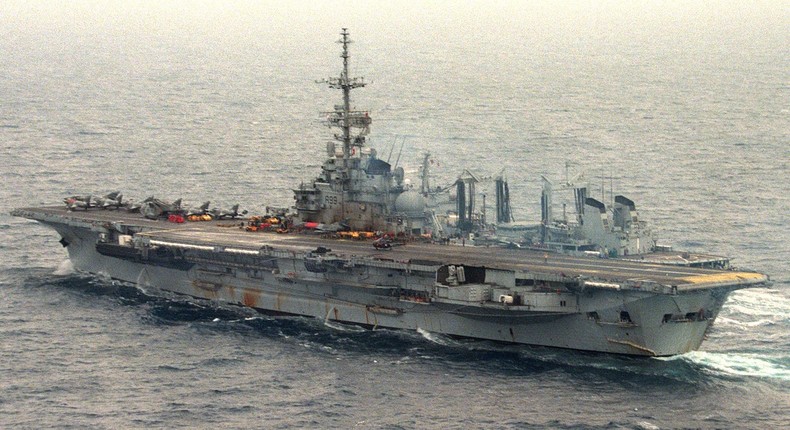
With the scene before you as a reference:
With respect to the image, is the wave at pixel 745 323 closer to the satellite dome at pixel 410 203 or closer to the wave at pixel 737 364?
the wave at pixel 737 364

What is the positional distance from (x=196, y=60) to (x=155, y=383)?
374 feet

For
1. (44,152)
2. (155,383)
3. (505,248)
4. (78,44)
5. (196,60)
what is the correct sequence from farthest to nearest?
(78,44) < (196,60) < (44,152) < (505,248) < (155,383)

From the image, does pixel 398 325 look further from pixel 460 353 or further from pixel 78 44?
pixel 78 44

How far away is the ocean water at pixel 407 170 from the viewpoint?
39844 mm

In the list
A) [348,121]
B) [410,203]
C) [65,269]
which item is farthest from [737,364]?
[65,269]

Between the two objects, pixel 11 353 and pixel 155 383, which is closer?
pixel 155 383

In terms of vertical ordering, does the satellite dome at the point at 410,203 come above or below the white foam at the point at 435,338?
above

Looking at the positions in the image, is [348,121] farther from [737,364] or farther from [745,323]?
[737,364]

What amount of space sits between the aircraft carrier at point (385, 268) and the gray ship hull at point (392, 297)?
5 cm

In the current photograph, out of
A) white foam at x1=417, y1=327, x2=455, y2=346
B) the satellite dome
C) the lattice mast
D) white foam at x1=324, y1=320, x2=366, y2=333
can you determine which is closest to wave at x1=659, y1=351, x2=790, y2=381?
white foam at x1=417, y1=327, x2=455, y2=346

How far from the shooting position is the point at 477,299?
4444 centimetres

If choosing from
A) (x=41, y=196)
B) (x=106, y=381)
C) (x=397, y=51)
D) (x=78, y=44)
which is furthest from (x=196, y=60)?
(x=106, y=381)

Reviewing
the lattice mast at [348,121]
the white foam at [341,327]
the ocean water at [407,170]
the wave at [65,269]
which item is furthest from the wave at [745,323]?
the wave at [65,269]

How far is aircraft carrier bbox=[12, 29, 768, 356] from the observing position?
43000 millimetres
